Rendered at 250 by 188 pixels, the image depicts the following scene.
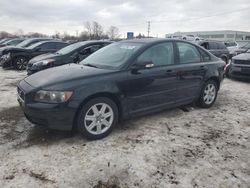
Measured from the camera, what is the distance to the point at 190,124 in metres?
4.65

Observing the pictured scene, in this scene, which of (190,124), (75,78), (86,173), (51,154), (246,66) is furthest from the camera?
(246,66)

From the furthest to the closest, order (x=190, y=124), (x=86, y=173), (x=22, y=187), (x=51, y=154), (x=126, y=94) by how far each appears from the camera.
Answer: (x=190, y=124)
(x=126, y=94)
(x=51, y=154)
(x=86, y=173)
(x=22, y=187)

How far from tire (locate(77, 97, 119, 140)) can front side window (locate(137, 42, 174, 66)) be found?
98cm

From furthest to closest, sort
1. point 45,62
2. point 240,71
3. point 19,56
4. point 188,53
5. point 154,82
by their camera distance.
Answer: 1. point 19,56
2. point 240,71
3. point 45,62
4. point 188,53
5. point 154,82

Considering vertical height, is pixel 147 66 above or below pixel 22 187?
above

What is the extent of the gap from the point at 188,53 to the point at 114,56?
163cm

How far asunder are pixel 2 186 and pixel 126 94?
2152 mm

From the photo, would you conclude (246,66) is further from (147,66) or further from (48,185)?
(48,185)

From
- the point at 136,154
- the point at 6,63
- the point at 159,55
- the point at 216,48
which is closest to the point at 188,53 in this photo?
the point at 159,55

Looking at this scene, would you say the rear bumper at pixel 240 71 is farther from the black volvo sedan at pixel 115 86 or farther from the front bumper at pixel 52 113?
the front bumper at pixel 52 113

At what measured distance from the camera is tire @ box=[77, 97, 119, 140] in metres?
3.71

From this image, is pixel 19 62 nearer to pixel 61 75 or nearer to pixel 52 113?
pixel 61 75

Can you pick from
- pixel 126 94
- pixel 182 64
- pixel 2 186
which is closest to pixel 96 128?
pixel 126 94

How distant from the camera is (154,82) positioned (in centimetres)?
441
